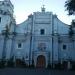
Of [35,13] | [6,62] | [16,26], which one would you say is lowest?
[6,62]

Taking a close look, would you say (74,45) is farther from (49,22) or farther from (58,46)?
(49,22)

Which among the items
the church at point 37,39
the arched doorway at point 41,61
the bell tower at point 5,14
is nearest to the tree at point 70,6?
the church at point 37,39

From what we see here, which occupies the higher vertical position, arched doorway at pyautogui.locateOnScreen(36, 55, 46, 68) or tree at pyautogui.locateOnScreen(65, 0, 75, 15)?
tree at pyautogui.locateOnScreen(65, 0, 75, 15)

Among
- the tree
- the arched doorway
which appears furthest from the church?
the tree

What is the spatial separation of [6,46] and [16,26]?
4.30 meters

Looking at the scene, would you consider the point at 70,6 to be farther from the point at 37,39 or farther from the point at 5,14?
the point at 5,14

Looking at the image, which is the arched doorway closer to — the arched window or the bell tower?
the arched window

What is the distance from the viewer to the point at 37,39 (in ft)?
109

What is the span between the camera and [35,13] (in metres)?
34.3

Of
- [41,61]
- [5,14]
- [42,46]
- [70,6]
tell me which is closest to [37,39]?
[42,46]

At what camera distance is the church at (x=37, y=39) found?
32188 millimetres

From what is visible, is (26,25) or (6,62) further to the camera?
(26,25)

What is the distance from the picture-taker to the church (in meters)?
32.2

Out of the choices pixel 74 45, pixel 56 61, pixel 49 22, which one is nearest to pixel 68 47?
pixel 74 45
